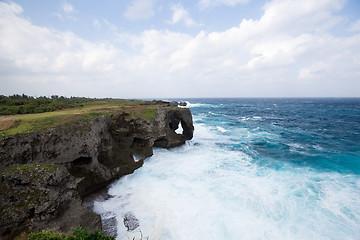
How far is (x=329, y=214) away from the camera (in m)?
10.6

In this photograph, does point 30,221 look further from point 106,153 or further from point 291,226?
point 291,226

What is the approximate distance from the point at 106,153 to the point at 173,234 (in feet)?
27.1

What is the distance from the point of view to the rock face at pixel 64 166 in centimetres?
732

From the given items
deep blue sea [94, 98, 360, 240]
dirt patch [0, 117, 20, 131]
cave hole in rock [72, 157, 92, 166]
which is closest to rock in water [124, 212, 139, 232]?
deep blue sea [94, 98, 360, 240]

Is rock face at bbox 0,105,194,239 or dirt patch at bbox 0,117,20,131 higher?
dirt patch at bbox 0,117,20,131

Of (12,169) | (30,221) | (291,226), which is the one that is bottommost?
(291,226)

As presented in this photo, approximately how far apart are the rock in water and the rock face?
6.45 ft

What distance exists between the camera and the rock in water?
31.6ft

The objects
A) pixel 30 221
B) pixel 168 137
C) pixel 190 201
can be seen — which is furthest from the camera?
pixel 168 137

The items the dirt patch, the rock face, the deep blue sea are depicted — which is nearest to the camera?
the rock face

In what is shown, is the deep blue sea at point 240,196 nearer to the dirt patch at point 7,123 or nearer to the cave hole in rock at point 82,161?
the cave hole in rock at point 82,161

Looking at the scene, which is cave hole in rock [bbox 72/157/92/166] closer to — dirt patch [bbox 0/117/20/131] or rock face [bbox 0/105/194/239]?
rock face [bbox 0/105/194/239]

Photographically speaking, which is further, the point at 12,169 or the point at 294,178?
the point at 294,178

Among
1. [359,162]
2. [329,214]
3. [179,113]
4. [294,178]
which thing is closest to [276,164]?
[294,178]
